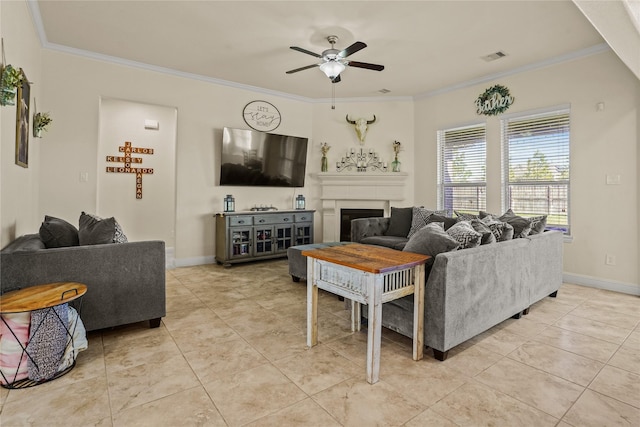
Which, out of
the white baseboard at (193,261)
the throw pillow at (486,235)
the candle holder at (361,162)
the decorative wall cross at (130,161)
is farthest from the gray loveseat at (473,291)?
the decorative wall cross at (130,161)

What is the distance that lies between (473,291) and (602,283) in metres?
2.85

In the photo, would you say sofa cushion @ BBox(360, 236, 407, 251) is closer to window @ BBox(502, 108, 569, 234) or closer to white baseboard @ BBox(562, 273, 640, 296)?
window @ BBox(502, 108, 569, 234)

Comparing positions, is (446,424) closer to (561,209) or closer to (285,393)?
(285,393)

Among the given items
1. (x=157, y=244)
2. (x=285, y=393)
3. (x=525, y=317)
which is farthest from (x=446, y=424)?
(x=157, y=244)

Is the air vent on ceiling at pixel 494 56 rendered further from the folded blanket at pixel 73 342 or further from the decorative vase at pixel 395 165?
the folded blanket at pixel 73 342

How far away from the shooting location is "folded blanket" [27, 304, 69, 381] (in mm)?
1863

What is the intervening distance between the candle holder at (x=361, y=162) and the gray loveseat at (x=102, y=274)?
13.5ft

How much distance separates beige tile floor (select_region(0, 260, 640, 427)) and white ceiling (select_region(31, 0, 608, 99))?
2.91 metres

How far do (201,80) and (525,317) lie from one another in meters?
5.17

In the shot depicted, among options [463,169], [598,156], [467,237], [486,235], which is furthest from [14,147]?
[598,156]

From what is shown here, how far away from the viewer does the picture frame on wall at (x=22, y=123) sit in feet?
8.67

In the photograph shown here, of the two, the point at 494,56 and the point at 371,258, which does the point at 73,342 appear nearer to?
the point at 371,258

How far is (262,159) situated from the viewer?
5.54 metres

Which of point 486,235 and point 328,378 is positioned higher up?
point 486,235
